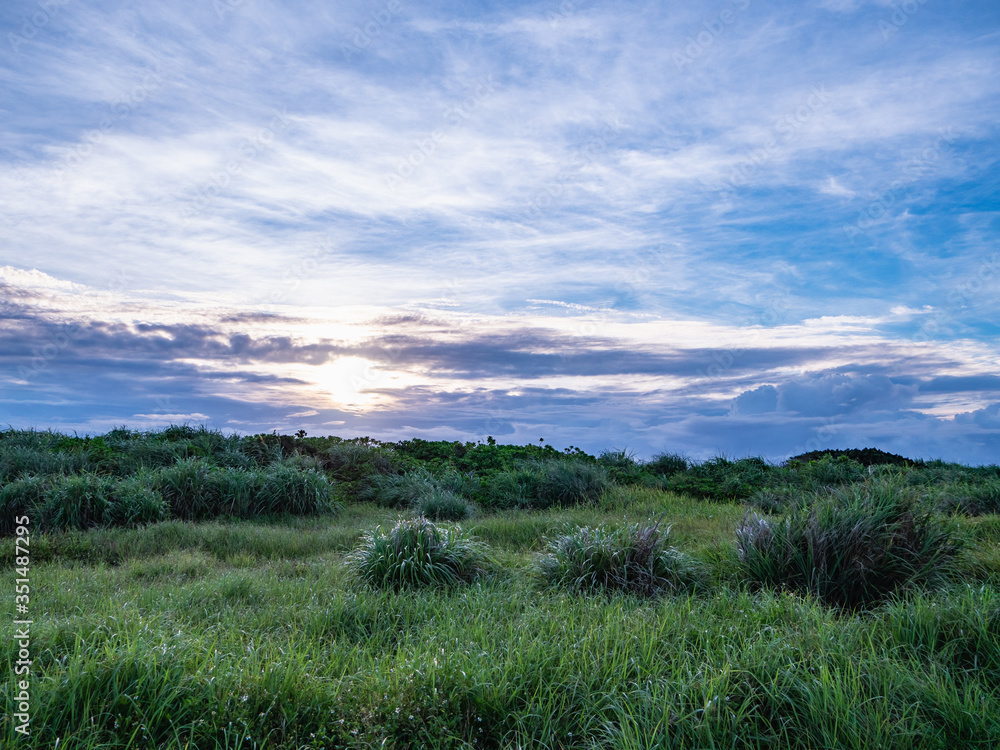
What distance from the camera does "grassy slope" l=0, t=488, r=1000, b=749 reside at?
3.34m

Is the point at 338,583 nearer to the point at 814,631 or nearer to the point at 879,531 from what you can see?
the point at 814,631

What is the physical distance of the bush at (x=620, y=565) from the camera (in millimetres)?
6047

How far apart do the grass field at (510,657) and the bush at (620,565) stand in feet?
0.22

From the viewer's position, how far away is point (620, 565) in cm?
622

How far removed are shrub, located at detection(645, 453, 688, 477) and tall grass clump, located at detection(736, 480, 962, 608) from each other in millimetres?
9636

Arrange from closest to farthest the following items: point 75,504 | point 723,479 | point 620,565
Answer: point 620,565, point 75,504, point 723,479

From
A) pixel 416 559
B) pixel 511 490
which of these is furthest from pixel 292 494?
pixel 416 559

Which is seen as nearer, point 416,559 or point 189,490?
point 416,559

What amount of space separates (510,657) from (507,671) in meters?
0.17

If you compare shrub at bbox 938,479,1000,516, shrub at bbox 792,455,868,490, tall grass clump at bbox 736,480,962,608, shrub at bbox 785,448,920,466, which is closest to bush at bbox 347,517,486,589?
tall grass clump at bbox 736,480,962,608

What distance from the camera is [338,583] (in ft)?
21.2

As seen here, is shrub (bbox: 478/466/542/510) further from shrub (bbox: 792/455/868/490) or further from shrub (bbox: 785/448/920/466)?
shrub (bbox: 785/448/920/466)

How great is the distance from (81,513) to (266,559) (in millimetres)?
3608

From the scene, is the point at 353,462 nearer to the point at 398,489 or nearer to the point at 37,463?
the point at 398,489
